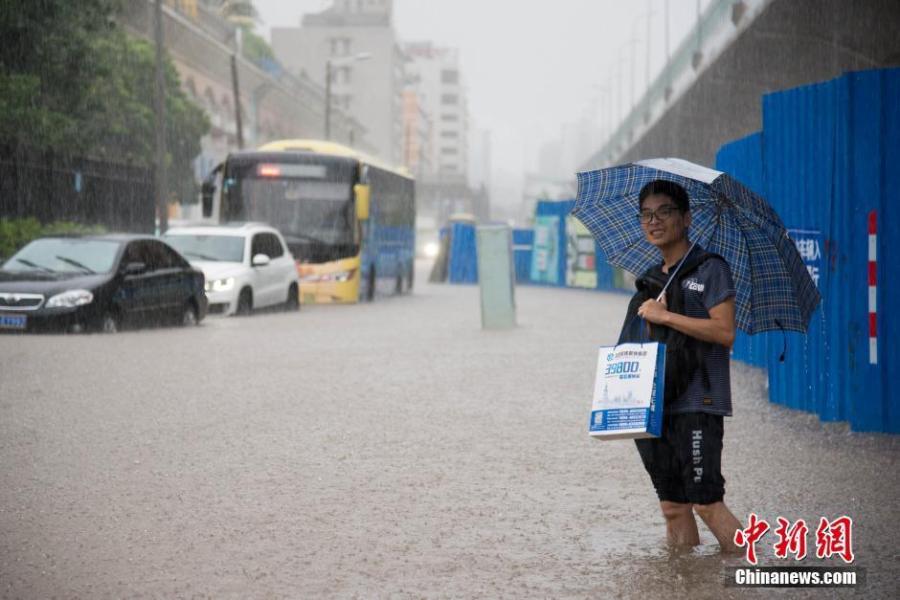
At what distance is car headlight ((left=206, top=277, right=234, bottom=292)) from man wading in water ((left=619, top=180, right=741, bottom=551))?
19.2 meters

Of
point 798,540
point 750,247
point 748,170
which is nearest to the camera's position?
point 798,540

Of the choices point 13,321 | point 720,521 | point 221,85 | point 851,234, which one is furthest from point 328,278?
point 221,85

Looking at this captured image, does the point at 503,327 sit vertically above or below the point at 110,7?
below

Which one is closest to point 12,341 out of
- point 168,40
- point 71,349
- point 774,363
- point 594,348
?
point 71,349

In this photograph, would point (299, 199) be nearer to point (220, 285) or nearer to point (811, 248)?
point (220, 285)

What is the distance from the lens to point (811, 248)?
11.0 m

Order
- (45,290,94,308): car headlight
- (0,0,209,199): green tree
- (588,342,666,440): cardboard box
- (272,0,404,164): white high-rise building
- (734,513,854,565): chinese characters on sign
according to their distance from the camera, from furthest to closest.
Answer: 1. (272,0,404,164): white high-rise building
2. (0,0,209,199): green tree
3. (45,290,94,308): car headlight
4. (734,513,854,565): chinese characters on sign
5. (588,342,666,440): cardboard box

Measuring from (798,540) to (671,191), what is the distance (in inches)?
60.2

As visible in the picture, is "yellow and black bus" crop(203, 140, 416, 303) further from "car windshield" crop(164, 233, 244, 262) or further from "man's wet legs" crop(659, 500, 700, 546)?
"man's wet legs" crop(659, 500, 700, 546)

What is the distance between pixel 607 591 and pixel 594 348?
44.2 ft

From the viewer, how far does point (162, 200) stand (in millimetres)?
36656

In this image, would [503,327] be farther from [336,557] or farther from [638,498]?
[336,557]

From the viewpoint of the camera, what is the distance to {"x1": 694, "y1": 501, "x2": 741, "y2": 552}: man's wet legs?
595 cm

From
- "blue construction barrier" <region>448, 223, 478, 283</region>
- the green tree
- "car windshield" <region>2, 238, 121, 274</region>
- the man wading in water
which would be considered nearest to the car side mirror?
"car windshield" <region>2, 238, 121, 274</region>
